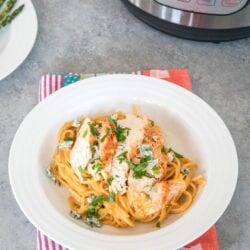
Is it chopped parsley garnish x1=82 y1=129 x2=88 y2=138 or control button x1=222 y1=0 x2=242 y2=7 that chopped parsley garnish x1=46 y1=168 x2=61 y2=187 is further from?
control button x1=222 y1=0 x2=242 y2=7

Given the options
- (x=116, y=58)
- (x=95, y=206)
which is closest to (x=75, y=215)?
(x=95, y=206)

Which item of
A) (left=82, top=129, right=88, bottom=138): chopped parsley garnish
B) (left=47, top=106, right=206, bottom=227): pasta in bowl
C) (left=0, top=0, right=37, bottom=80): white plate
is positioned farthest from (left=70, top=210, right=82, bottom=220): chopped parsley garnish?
(left=0, top=0, right=37, bottom=80): white plate

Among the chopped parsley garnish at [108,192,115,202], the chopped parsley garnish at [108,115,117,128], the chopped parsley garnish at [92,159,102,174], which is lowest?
the chopped parsley garnish at [108,192,115,202]

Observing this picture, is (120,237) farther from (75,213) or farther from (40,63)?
(40,63)

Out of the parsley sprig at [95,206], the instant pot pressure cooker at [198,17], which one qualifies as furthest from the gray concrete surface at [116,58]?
the parsley sprig at [95,206]

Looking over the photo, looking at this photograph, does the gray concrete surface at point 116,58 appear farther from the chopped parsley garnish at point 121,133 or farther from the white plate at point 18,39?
the chopped parsley garnish at point 121,133

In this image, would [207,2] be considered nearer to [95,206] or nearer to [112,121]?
[112,121]
